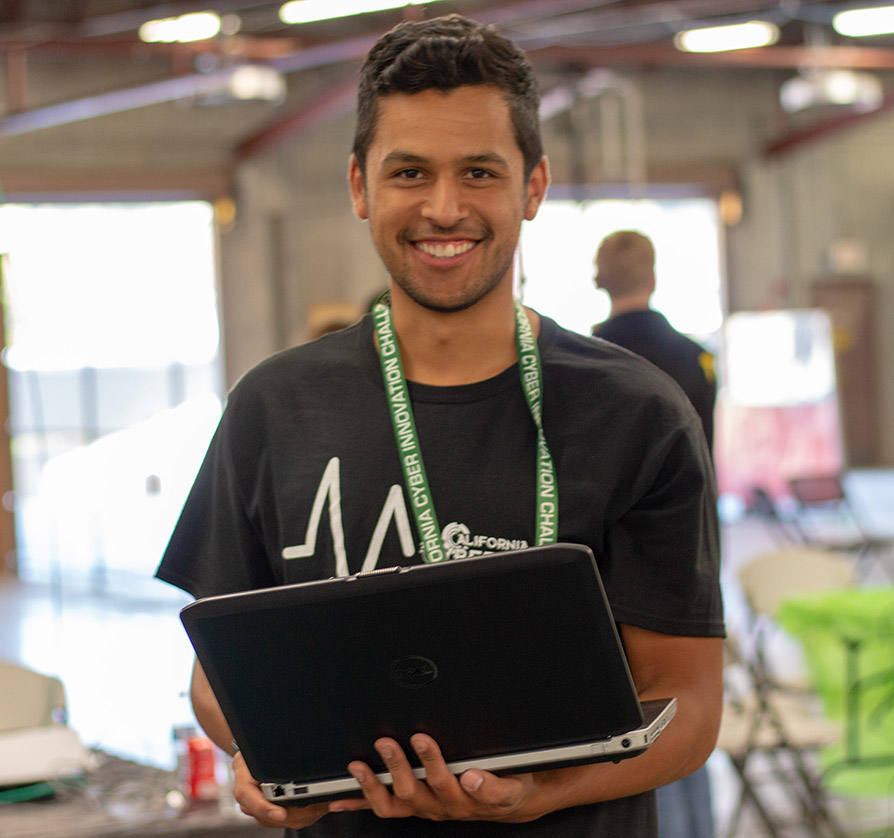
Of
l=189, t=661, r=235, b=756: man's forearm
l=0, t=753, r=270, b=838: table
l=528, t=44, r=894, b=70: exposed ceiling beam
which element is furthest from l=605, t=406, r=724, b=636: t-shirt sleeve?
l=528, t=44, r=894, b=70: exposed ceiling beam

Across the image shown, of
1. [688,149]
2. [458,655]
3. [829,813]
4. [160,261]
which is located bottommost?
[829,813]

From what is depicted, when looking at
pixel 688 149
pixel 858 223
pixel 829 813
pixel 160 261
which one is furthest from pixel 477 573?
pixel 858 223

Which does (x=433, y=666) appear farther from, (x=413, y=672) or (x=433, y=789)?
(x=433, y=789)

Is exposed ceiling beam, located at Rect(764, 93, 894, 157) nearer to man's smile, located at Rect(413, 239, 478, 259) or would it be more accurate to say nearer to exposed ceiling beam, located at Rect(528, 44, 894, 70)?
exposed ceiling beam, located at Rect(528, 44, 894, 70)

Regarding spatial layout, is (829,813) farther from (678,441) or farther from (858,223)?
(858,223)

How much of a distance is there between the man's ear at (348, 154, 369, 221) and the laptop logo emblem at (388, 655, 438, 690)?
20.5 inches

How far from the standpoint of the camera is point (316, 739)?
112 centimetres

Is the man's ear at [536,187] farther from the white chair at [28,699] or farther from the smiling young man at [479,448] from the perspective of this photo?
the white chair at [28,699]

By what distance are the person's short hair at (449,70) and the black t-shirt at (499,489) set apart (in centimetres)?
25

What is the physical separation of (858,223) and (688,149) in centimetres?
249

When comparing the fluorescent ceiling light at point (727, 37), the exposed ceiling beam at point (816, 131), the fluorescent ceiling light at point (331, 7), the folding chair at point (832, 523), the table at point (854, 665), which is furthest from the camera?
the exposed ceiling beam at point (816, 131)

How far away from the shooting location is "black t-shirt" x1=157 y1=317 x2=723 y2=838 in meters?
1.25

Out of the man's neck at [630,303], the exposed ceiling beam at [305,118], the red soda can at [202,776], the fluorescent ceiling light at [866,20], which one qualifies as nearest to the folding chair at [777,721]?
the man's neck at [630,303]

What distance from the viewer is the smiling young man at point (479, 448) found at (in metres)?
1.25
